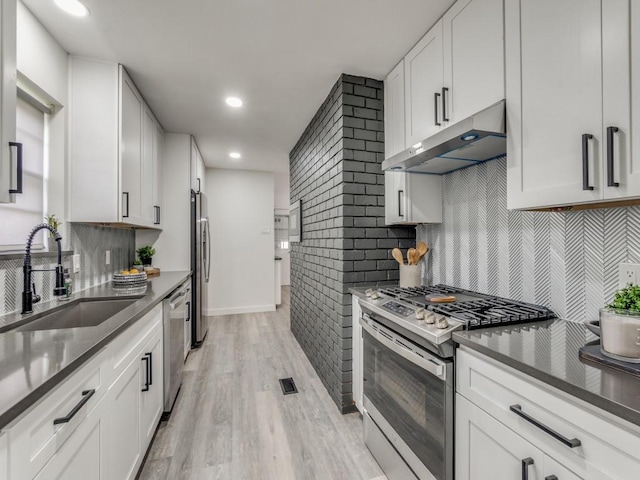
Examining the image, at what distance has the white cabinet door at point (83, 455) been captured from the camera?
86 centimetres

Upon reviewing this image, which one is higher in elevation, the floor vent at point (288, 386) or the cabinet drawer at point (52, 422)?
the cabinet drawer at point (52, 422)

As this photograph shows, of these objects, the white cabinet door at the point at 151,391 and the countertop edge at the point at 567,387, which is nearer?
the countertop edge at the point at 567,387

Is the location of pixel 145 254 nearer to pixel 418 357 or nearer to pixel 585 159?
pixel 418 357

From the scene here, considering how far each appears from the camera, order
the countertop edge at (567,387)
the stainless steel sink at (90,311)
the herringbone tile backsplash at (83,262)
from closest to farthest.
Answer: the countertop edge at (567,387), the herringbone tile backsplash at (83,262), the stainless steel sink at (90,311)

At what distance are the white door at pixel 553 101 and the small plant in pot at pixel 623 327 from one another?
33cm

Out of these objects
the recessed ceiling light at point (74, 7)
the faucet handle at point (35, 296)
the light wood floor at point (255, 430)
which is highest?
the recessed ceiling light at point (74, 7)

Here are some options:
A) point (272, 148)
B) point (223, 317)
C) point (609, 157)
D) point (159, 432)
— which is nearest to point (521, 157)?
point (609, 157)

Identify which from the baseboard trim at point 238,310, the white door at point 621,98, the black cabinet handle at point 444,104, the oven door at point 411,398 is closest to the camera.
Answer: the white door at point 621,98

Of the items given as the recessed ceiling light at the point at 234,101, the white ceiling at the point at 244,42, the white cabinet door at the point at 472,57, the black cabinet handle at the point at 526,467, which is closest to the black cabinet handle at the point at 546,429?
the black cabinet handle at the point at 526,467

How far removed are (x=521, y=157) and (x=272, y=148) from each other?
3.32 meters

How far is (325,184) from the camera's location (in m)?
2.66

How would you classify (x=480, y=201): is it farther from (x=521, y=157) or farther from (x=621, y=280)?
(x=621, y=280)

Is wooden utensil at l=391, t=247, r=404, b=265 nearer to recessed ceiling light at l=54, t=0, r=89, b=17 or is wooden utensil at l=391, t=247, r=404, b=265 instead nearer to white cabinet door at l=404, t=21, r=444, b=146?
white cabinet door at l=404, t=21, r=444, b=146

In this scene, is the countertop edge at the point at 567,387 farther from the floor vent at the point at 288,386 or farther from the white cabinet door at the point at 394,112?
the floor vent at the point at 288,386
